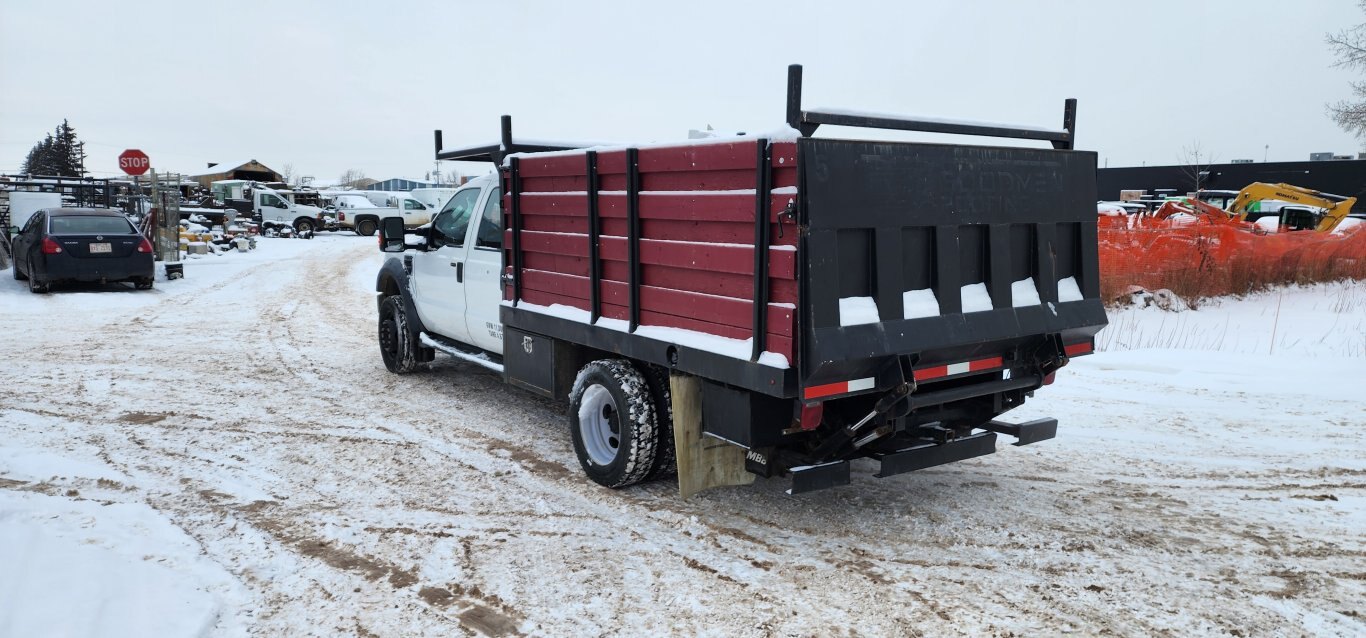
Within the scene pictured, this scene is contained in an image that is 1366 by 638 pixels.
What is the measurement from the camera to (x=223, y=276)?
19.4 m

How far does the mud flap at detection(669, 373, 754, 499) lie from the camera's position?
4.89m

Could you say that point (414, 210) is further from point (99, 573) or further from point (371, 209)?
point (99, 573)

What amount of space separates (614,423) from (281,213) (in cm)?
3650

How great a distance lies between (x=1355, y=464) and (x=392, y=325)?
8164mm

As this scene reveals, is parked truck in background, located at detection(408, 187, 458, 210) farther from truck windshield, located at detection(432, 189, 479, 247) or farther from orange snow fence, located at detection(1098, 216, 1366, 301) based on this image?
truck windshield, located at detection(432, 189, 479, 247)

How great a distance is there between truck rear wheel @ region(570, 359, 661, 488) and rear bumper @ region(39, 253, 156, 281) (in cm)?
1284

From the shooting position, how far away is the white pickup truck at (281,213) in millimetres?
37531

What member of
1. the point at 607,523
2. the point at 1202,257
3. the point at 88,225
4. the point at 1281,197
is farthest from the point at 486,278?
the point at 1281,197

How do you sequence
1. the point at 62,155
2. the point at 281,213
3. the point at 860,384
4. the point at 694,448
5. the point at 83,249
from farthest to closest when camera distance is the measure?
1. the point at 62,155
2. the point at 281,213
3. the point at 83,249
4. the point at 694,448
5. the point at 860,384

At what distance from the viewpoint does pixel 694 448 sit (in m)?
4.95

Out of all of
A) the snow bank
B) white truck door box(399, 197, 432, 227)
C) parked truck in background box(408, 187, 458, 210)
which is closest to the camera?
the snow bank

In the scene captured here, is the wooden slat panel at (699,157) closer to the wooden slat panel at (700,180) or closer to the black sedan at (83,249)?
the wooden slat panel at (700,180)

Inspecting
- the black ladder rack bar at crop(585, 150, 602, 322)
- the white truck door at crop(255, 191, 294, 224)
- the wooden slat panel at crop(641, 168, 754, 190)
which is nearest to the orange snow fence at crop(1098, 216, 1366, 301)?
the black ladder rack bar at crop(585, 150, 602, 322)

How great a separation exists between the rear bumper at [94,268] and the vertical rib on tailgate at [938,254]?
589 inches
